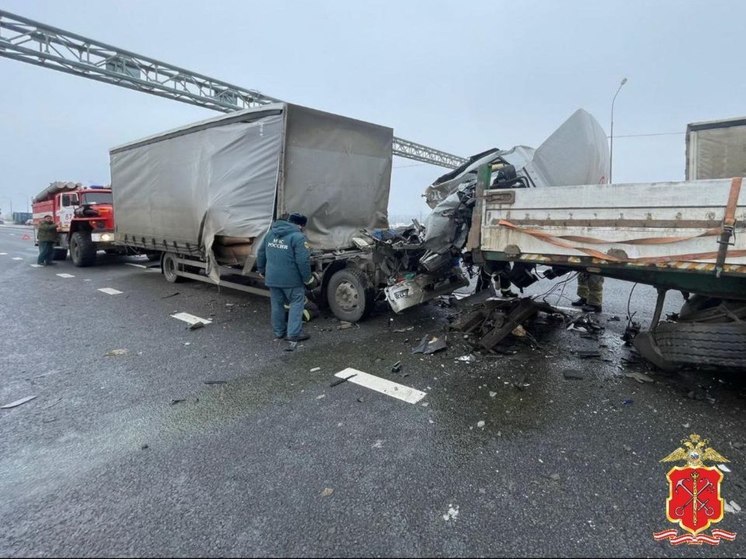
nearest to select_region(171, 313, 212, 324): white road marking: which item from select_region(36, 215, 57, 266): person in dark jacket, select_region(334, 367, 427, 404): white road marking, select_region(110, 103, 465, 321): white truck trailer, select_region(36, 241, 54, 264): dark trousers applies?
select_region(110, 103, 465, 321): white truck trailer

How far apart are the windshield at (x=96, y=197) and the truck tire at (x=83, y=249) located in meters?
0.97

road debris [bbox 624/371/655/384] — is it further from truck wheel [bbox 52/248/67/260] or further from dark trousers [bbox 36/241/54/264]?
truck wheel [bbox 52/248/67/260]

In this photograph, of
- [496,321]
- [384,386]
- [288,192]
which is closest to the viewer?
[384,386]

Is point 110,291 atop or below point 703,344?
below

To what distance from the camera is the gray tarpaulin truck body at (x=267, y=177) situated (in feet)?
17.6

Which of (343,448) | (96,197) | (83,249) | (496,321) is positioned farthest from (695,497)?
(96,197)

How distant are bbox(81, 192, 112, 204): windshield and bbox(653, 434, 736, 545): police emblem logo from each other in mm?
14013

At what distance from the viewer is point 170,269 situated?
8.57m

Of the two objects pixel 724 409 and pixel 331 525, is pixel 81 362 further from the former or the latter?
pixel 724 409

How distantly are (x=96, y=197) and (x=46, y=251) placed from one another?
224cm

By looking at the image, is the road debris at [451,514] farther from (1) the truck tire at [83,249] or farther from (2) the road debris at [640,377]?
(1) the truck tire at [83,249]

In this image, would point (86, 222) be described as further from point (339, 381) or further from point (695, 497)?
point (695, 497)

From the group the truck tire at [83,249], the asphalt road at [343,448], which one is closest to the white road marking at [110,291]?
the asphalt road at [343,448]

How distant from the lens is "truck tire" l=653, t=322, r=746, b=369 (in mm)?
2840
